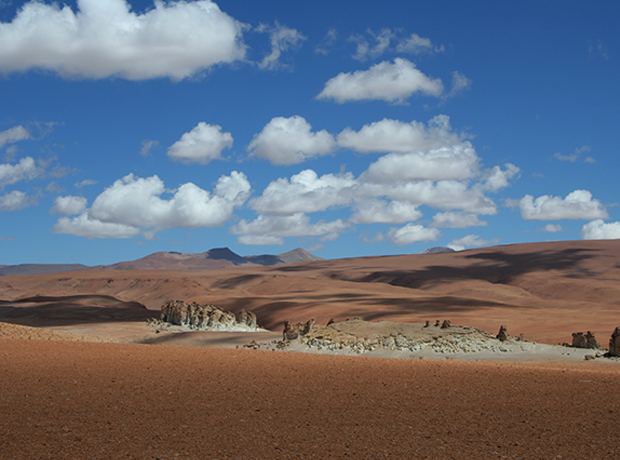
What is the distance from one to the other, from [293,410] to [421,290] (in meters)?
66.7

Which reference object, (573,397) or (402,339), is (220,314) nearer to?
(402,339)

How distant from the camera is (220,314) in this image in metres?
32.9

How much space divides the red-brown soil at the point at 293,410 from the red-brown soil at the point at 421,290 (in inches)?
675

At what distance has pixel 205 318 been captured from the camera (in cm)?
3212

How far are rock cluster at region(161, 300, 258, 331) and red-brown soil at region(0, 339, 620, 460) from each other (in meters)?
19.4

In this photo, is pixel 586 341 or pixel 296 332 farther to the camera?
pixel 296 332

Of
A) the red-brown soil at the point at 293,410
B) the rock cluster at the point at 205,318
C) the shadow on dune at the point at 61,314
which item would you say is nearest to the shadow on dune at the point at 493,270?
the shadow on dune at the point at 61,314

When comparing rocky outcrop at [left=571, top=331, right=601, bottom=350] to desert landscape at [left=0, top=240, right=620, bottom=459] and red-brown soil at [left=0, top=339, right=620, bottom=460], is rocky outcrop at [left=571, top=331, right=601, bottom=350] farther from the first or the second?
red-brown soil at [left=0, top=339, right=620, bottom=460]

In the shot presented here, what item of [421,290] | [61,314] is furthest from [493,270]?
[61,314]

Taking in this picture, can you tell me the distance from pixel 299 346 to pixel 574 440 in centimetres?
1537

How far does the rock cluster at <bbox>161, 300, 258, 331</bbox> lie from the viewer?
105 feet

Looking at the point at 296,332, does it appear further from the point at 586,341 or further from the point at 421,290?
the point at 421,290

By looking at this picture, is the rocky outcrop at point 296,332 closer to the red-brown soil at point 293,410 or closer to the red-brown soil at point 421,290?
the red-brown soil at point 293,410

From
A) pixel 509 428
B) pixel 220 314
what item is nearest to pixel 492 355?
pixel 509 428
